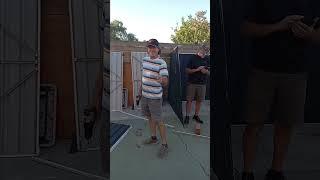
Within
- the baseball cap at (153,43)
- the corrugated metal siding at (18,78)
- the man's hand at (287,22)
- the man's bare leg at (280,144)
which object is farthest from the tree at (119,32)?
the corrugated metal siding at (18,78)

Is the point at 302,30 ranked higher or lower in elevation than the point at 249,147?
higher

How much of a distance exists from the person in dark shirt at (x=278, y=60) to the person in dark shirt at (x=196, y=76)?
0.78 feet

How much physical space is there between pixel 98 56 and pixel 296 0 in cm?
126

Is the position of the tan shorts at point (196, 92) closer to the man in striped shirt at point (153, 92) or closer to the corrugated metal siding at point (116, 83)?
the man in striped shirt at point (153, 92)

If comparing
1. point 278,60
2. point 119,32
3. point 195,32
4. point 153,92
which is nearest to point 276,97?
point 278,60

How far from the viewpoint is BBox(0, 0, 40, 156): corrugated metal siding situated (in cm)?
371

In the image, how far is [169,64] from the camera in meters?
1.90

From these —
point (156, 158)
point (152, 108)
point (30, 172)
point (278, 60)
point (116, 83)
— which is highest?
point (278, 60)

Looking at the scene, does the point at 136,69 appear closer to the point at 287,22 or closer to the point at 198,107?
the point at 198,107

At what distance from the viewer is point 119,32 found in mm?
1857

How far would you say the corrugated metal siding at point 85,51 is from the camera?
2.53m

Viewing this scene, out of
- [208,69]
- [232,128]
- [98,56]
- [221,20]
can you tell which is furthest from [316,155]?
[98,56]

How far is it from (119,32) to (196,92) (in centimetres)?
51

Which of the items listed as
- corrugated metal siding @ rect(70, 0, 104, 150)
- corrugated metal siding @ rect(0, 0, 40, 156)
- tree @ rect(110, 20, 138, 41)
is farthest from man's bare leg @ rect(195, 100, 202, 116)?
corrugated metal siding @ rect(0, 0, 40, 156)
